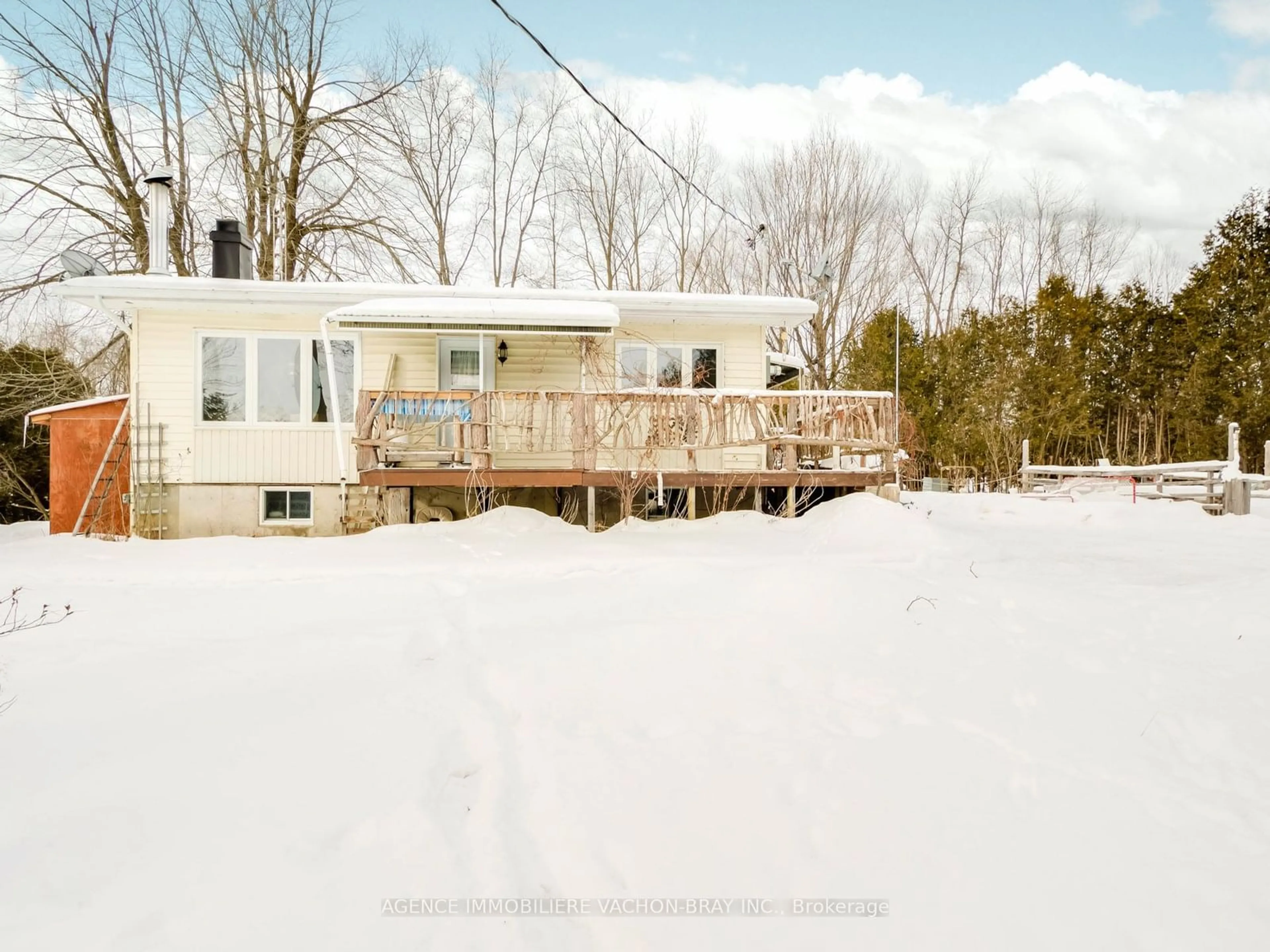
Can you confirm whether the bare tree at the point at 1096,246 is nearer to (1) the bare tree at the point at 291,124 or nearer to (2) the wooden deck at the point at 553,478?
(2) the wooden deck at the point at 553,478

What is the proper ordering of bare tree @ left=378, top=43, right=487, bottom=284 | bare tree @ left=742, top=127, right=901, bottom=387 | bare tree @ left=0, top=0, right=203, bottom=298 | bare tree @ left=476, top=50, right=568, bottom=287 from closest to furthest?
bare tree @ left=0, top=0, right=203, bottom=298 → bare tree @ left=378, top=43, right=487, bottom=284 → bare tree @ left=476, top=50, right=568, bottom=287 → bare tree @ left=742, top=127, right=901, bottom=387

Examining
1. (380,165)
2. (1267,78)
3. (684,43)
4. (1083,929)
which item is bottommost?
(1083,929)

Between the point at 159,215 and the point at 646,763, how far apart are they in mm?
12766

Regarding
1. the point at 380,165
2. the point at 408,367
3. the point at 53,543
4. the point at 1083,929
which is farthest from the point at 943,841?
the point at 380,165

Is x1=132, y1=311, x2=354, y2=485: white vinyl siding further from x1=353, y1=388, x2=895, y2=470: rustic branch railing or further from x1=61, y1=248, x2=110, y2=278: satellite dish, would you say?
x1=353, y1=388, x2=895, y2=470: rustic branch railing

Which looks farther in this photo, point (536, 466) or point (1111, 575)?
point (536, 466)

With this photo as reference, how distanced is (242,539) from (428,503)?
2604 mm

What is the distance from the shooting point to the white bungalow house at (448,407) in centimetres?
901

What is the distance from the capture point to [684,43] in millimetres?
9141

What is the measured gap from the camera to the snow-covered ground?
193cm

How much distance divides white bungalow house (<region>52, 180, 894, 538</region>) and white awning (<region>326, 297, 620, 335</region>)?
1.3 inches

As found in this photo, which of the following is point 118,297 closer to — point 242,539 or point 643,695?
point 242,539

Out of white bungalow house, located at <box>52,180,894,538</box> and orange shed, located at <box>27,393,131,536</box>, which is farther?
orange shed, located at <box>27,393,131,536</box>

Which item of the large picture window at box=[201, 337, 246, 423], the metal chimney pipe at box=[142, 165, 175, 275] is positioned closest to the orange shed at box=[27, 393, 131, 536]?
the large picture window at box=[201, 337, 246, 423]
